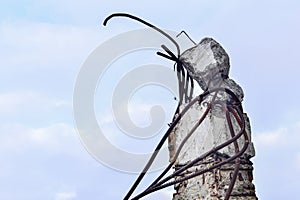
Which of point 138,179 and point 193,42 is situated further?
point 193,42

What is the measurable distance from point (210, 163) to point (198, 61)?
450mm

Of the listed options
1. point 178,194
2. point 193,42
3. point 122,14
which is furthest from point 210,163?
point 122,14

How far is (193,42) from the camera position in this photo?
2160 mm

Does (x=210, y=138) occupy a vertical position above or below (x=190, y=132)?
above

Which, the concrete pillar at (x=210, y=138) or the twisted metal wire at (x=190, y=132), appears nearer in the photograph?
the twisted metal wire at (x=190, y=132)

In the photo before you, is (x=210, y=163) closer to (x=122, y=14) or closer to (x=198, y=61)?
(x=198, y=61)

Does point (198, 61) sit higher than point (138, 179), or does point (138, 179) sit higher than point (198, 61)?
point (198, 61)

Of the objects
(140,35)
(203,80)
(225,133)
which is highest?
(140,35)

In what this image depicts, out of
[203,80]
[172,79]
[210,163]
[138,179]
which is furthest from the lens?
[172,79]

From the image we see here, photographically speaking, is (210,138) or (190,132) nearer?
(190,132)

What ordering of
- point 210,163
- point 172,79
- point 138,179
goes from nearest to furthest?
1. point 138,179
2. point 210,163
3. point 172,79

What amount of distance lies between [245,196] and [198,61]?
0.60 meters

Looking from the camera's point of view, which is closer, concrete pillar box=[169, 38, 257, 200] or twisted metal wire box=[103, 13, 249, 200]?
twisted metal wire box=[103, 13, 249, 200]

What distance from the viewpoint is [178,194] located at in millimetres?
2002
